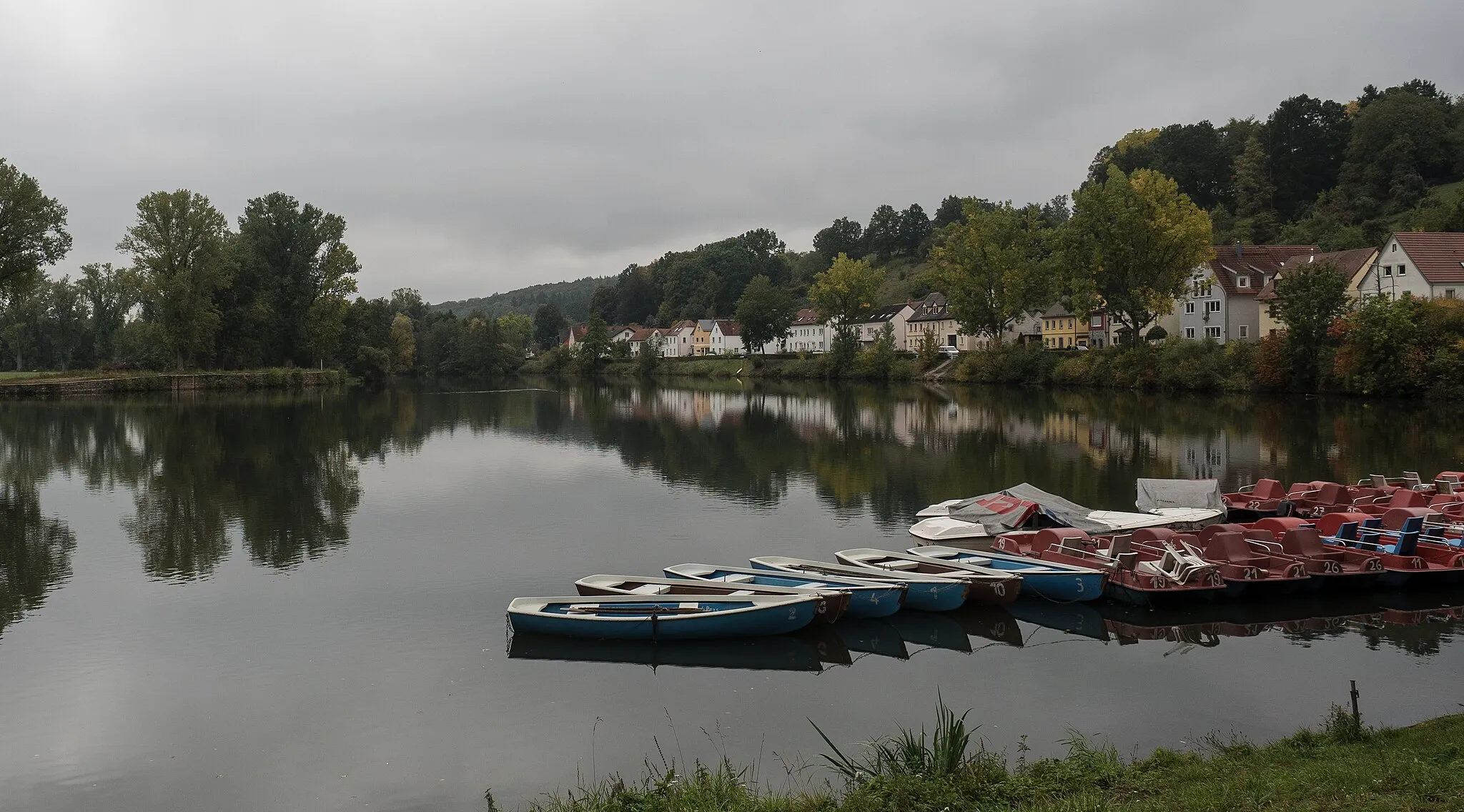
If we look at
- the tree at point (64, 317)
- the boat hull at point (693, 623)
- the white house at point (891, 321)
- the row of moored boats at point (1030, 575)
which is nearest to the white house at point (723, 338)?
the white house at point (891, 321)

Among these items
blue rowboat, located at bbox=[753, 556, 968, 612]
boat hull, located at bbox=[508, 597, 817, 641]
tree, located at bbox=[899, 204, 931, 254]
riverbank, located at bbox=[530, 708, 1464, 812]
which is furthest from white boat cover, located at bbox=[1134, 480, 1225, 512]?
tree, located at bbox=[899, 204, 931, 254]

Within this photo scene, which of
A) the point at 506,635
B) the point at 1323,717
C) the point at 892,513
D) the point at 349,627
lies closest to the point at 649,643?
the point at 506,635

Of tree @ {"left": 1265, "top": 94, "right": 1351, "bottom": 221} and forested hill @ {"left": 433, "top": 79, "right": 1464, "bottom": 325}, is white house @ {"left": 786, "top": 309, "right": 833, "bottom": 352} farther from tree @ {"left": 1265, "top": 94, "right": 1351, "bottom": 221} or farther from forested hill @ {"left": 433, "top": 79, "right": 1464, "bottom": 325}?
tree @ {"left": 1265, "top": 94, "right": 1351, "bottom": 221}

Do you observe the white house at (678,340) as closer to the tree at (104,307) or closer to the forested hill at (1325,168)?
the forested hill at (1325,168)

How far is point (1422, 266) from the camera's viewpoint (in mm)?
66625

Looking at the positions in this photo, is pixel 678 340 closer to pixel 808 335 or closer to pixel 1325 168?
pixel 808 335

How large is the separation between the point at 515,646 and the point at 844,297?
343ft

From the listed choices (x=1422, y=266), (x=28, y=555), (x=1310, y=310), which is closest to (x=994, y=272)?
(x=1310, y=310)

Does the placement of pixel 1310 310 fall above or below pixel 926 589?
above

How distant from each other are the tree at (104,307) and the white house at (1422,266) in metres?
130

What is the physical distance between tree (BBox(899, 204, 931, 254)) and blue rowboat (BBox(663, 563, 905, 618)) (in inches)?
7233

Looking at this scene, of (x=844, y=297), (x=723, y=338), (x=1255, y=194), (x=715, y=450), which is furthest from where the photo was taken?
(x=723, y=338)

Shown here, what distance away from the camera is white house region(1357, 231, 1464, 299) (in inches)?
2598

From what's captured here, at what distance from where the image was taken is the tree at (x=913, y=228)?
19700cm
